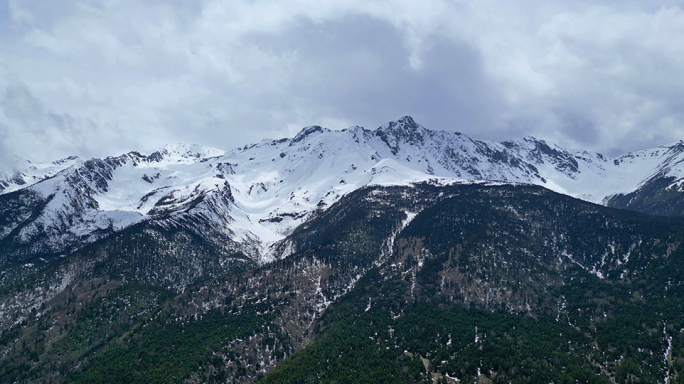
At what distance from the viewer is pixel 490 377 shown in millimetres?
178750

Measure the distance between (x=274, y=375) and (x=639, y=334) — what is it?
513 feet

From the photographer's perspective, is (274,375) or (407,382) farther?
(274,375)

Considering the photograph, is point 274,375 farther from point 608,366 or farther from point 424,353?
point 608,366

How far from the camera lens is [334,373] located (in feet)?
602

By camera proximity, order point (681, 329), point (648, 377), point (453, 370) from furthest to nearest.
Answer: point (681, 329), point (453, 370), point (648, 377)

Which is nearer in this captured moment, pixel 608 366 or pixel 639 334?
pixel 608 366

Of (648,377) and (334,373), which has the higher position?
(334,373)

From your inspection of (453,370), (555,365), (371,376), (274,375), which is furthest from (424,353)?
(274,375)

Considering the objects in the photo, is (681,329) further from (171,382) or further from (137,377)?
(137,377)

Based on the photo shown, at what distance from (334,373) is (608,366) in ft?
357

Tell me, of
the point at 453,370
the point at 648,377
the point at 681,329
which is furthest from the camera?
the point at 681,329

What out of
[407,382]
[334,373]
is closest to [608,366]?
[407,382]

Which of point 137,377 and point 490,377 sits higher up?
point 137,377

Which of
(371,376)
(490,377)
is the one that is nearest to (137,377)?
(371,376)
